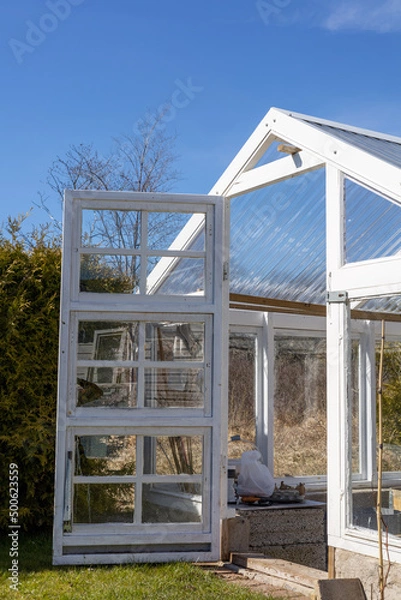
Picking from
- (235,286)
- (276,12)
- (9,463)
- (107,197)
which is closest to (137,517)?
(9,463)

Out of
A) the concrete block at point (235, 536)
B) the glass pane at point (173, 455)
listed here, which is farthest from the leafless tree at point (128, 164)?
the concrete block at point (235, 536)

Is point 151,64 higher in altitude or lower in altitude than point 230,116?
higher

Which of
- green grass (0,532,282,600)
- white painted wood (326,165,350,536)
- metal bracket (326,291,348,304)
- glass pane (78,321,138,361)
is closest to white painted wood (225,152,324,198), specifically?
white painted wood (326,165,350,536)

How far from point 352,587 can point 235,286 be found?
4522 mm

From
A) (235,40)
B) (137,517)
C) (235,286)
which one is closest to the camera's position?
(137,517)

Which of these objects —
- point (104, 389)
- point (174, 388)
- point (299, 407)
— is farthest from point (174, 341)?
point (299, 407)

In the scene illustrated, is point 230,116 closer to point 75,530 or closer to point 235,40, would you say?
point 235,40

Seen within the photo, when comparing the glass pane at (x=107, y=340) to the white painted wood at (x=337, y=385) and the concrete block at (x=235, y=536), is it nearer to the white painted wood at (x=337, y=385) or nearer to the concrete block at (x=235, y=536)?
the concrete block at (x=235, y=536)

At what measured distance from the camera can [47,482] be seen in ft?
24.7

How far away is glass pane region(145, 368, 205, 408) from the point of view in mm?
6016

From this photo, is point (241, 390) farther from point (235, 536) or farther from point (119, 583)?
point (119, 583)

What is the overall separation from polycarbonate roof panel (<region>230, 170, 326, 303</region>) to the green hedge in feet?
6.32

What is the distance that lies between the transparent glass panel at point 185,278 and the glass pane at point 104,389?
A: 2.48 ft

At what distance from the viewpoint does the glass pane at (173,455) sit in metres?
5.90
